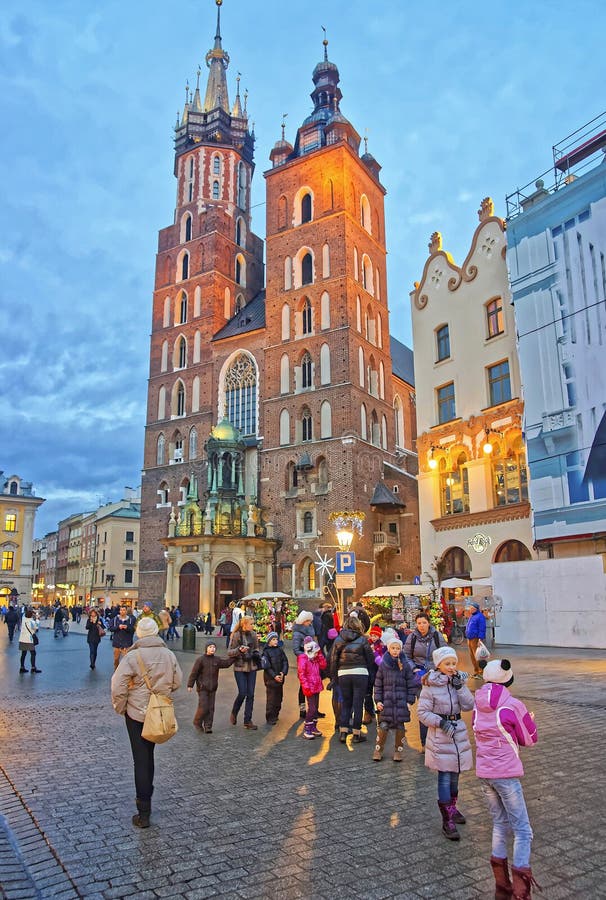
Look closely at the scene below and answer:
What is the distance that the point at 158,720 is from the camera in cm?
548

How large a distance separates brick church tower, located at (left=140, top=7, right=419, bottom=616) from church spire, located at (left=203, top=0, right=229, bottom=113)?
665cm

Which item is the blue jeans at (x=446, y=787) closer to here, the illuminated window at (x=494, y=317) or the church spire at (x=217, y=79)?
the illuminated window at (x=494, y=317)

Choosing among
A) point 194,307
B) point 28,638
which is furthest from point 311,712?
point 194,307

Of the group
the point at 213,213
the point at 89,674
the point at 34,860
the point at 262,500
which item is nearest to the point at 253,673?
the point at 34,860

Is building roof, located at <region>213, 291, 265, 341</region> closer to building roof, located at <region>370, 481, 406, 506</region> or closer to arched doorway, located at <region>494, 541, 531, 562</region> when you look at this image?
building roof, located at <region>370, 481, 406, 506</region>

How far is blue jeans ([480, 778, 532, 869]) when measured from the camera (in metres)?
4.04

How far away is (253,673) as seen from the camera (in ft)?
32.8

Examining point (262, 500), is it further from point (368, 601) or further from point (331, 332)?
point (368, 601)

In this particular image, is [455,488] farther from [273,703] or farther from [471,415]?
[273,703]

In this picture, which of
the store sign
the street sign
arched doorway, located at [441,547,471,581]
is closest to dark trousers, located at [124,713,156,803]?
the street sign

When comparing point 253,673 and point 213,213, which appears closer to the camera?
point 253,673

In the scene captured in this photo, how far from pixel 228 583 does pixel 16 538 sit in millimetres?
38434

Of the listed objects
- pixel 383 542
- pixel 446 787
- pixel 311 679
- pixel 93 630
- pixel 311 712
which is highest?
pixel 383 542

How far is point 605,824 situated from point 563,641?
47.7 ft
